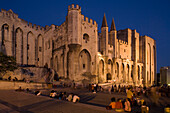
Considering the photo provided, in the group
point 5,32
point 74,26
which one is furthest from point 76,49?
point 5,32

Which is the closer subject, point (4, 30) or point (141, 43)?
point (4, 30)

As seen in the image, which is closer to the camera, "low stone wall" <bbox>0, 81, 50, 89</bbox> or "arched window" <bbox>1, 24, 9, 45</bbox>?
"low stone wall" <bbox>0, 81, 50, 89</bbox>

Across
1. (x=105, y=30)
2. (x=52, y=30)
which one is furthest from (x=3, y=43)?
(x=105, y=30)

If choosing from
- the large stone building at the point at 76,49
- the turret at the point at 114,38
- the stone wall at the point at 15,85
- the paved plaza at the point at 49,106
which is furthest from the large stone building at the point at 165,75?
the stone wall at the point at 15,85

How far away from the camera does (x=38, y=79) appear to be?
2705cm

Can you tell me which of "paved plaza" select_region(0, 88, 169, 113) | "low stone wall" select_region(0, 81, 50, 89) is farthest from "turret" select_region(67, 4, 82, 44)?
"paved plaza" select_region(0, 88, 169, 113)

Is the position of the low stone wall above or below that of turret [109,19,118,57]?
below

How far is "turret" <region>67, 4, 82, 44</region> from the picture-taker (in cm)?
2695

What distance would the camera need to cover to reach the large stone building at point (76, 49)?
27.5 meters

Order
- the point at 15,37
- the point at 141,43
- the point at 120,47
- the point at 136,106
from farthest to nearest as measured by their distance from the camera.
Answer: the point at 141,43 → the point at 120,47 → the point at 15,37 → the point at 136,106

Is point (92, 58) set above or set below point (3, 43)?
below

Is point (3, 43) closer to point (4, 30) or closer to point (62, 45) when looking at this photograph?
point (4, 30)

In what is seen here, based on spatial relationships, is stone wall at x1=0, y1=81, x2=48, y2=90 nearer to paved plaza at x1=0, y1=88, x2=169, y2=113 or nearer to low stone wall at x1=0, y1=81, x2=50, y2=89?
low stone wall at x1=0, y1=81, x2=50, y2=89

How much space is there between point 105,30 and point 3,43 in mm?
25363
